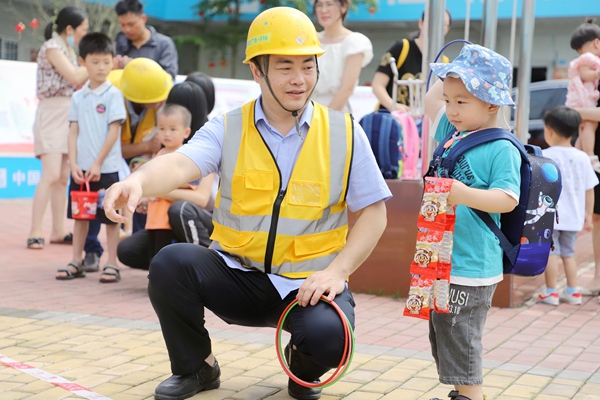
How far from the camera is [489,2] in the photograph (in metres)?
6.39

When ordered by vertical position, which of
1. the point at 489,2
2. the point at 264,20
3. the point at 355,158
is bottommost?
the point at 355,158

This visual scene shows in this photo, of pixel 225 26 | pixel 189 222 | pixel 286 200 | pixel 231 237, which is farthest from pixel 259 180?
pixel 225 26

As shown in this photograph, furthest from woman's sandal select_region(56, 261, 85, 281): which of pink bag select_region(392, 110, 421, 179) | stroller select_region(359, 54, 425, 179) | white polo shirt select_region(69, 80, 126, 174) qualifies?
pink bag select_region(392, 110, 421, 179)

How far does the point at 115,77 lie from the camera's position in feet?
23.3

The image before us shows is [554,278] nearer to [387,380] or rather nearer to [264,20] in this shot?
[387,380]

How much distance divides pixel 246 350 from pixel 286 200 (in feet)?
4.44

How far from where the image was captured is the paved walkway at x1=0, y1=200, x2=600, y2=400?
396cm

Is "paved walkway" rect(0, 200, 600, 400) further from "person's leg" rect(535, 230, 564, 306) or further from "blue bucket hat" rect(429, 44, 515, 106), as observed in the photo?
"blue bucket hat" rect(429, 44, 515, 106)

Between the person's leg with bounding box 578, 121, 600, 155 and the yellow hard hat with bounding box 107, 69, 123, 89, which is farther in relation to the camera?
the yellow hard hat with bounding box 107, 69, 123, 89

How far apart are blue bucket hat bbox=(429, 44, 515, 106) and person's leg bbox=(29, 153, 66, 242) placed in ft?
18.0

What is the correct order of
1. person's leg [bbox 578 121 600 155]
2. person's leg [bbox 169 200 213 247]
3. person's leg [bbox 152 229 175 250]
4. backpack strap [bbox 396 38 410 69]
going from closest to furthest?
person's leg [bbox 169 200 213 247], person's leg [bbox 152 229 175 250], person's leg [bbox 578 121 600 155], backpack strap [bbox 396 38 410 69]

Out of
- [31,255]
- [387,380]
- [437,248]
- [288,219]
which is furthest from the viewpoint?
[31,255]

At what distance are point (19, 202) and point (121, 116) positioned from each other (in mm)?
5953

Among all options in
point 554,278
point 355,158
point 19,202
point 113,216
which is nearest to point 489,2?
point 554,278
